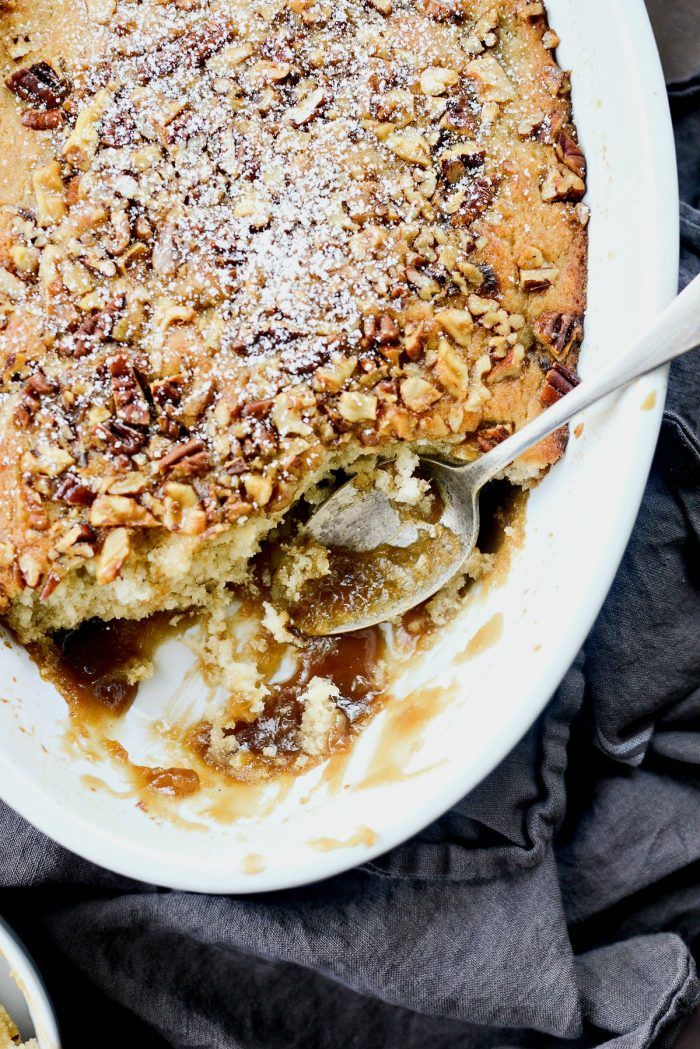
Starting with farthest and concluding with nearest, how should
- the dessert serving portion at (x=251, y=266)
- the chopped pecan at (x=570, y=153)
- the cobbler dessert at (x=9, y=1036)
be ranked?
the cobbler dessert at (x=9, y=1036), the chopped pecan at (x=570, y=153), the dessert serving portion at (x=251, y=266)

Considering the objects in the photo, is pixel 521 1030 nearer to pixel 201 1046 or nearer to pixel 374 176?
pixel 201 1046

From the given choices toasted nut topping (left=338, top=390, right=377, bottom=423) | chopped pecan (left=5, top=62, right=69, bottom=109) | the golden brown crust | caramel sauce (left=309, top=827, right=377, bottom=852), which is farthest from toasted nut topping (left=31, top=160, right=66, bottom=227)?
caramel sauce (left=309, top=827, right=377, bottom=852)

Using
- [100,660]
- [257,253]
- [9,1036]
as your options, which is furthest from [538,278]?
[9,1036]

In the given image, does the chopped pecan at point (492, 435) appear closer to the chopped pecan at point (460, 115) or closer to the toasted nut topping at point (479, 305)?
the toasted nut topping at point (479, 305)

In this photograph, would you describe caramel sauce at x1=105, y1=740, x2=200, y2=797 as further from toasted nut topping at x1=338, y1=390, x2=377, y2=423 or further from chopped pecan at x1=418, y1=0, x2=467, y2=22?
chopped pecan at x1=418, y1=0, x2=467, y2=22

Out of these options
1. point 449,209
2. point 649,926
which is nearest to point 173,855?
point 649,926

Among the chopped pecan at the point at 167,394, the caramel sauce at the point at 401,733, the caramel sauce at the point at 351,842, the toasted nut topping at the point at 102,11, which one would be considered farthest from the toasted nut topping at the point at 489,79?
the caramel sauce at the point at 351,842

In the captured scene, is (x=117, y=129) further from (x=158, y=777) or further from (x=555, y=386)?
(x=158, y=777)
